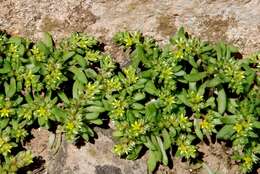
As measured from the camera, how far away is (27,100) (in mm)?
6887

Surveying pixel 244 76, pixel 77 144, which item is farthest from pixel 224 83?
pixel 77 144

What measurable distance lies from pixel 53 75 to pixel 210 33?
1814 millimetres

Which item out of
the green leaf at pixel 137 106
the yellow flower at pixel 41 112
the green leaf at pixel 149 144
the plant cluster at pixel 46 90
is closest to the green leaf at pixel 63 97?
the plant cluster at pixel 46 90

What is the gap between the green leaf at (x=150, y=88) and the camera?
6.91 metres

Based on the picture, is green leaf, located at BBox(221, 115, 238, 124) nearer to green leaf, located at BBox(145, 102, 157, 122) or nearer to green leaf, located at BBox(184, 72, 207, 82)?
green leaf, located at BBox(184, 72, 207, 82)

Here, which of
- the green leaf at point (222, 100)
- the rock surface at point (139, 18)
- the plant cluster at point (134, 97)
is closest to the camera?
the plant cluster at point (134, 97)

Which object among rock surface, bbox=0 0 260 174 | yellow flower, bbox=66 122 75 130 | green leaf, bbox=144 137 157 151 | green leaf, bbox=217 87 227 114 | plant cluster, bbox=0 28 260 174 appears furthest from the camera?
rock surface, bbox=0 0 260 174

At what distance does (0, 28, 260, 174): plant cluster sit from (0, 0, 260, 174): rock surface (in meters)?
0.26

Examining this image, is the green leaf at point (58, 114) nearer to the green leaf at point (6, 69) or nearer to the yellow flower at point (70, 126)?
the yellow flower at point (70, 126)

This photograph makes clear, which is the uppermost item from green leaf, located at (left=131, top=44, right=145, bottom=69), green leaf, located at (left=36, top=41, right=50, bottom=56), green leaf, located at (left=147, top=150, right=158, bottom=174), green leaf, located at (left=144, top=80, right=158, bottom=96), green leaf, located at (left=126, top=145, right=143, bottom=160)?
green leaf, located at (left=36, top=41, right=50, bottom=56)

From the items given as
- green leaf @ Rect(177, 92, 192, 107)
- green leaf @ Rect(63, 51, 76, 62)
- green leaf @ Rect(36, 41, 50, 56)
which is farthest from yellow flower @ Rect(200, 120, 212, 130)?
green leaf @ Rect(36, 41, 50, 56)

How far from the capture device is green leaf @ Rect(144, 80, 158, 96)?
6906 millimetres

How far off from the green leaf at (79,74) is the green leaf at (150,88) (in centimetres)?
62

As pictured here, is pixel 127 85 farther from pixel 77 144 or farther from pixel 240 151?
pixel 240 151
